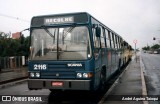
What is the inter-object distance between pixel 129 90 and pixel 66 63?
4.29 meters

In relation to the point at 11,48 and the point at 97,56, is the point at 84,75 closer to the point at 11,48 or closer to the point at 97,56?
the point at 97,56

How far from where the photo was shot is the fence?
31.5 meters

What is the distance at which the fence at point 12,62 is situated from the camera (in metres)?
31.5

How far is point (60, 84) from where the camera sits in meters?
10.0

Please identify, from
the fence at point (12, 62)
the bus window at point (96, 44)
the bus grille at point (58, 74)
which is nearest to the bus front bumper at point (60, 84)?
the bus grille at point (58, 74)

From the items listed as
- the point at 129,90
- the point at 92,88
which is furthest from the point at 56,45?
the point at 129,90

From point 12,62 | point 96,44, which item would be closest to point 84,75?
point 96,44

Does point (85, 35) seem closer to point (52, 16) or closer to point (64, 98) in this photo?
point (52, 16)

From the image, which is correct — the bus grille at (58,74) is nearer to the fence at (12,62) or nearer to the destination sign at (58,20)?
the destination sign at (58,20)

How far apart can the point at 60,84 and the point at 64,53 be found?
1.08 m

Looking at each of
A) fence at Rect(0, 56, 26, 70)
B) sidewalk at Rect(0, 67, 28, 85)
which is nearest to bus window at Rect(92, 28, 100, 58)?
sidewalk at Rect(0, 67, 28, 85)

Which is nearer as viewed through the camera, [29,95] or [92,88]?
[92,88]

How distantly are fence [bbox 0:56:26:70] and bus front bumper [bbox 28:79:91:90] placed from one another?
2170 cm

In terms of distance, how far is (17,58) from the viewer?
33.7 metres
